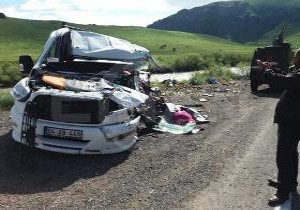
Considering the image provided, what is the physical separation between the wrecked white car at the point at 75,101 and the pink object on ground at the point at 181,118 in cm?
148

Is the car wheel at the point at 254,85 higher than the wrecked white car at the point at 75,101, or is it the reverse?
the wrecked white car at the point at 75,101

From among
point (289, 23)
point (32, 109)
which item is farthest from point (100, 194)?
point (289, 23)

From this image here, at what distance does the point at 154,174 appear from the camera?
273 inches

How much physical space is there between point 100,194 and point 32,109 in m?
2.18

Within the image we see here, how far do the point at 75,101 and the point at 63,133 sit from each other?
0.52 meters

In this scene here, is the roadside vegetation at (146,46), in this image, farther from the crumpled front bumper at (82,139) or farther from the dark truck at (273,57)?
the crumpled front bumper at (82,139)

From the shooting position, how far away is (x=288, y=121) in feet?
18.3

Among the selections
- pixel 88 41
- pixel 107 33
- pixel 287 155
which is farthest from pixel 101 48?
pixel 107 33

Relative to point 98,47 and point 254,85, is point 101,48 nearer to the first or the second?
point 98,47

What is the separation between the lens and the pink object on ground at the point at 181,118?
1070 centimetres

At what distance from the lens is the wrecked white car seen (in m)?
7.48

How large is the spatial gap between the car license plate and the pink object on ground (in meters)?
3.62

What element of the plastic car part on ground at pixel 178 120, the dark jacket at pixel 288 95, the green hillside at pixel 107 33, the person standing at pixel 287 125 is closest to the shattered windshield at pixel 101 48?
the plastic car part on ground at pixel 178 120

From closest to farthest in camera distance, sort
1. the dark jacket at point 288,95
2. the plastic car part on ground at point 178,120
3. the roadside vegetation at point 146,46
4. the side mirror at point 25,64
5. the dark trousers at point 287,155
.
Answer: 1. the dark jacket at point 288,95
2. the dark trousers at point 287,155
3. the side mirror at point 25,64
4. the plastic car part on ground at point 178,120
5. the roadside vegetation at point 146,46
